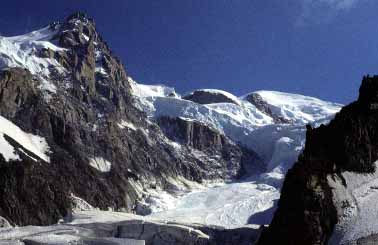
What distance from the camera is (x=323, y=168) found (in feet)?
293

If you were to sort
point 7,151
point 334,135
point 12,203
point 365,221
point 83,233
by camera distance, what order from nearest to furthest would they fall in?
point 365,221 < point 334,135 < point 83,233 < point 12,203 < point 7,151

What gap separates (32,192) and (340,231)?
347 feet

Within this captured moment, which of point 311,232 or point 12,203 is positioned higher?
point 12,203

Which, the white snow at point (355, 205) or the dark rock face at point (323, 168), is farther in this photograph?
the dark rock face at point (323, 168)

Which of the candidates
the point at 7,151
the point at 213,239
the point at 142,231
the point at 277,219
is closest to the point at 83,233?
the point at 142,231

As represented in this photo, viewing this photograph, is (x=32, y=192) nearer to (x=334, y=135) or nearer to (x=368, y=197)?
(x=334, y=135)

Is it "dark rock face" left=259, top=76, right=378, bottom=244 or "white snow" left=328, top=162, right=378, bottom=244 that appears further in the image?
"dark rock face" left=259, top=76, right=378, bottom=244

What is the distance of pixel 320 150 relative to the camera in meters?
97.8

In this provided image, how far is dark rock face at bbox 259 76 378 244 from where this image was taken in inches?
3273

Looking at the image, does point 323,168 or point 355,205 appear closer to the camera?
point 355,205

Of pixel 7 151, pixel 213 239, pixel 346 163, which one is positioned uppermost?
pixel 7 151

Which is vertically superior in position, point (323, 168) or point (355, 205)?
point (323, 168)

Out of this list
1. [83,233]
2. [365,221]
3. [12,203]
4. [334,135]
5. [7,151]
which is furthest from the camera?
[7,151]

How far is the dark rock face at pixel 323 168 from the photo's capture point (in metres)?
83.1
